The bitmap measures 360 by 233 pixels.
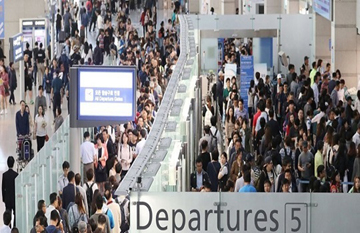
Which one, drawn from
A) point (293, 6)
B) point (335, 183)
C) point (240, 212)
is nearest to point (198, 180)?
point (335, 183)

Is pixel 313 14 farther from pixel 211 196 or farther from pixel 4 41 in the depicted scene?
pixel 211 196

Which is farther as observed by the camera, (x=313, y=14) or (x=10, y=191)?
(x=313, y=14)

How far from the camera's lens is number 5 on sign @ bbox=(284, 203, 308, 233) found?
10562 mm

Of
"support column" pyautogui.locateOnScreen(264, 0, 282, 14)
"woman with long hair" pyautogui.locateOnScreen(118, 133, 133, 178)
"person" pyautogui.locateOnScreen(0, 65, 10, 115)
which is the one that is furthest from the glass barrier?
"support column" pyautogui.locateOnScreen(264, 0, 282, 14)

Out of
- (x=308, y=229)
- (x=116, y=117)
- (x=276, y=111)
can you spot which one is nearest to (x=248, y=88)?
(x=276, y=111)

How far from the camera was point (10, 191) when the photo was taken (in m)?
16.1

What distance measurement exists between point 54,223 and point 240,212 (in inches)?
107

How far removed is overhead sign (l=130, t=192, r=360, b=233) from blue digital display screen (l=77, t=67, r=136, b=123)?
630 cm

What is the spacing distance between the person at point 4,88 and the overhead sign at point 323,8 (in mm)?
8250

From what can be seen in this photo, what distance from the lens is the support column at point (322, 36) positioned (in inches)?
1134

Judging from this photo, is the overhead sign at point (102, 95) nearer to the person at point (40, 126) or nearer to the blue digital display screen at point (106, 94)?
the blue digital display screen at point (106, 94)

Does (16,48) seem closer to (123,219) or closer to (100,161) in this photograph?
(100,161)

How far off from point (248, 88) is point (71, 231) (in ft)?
42.5

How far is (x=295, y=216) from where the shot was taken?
34.7 feet
